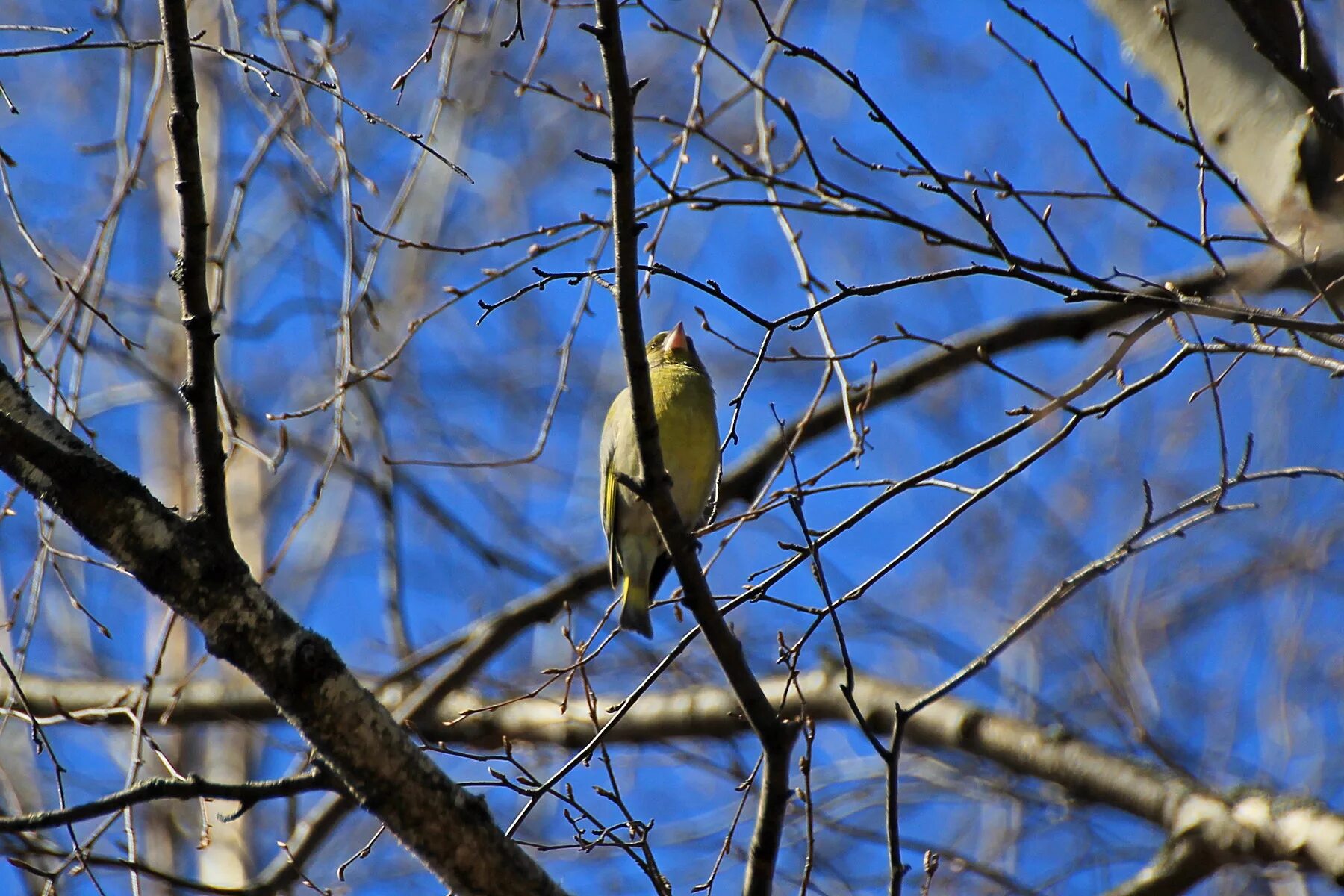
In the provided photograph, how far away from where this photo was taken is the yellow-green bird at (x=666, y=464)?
5.00m

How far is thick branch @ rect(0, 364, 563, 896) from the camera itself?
2391 millimetres

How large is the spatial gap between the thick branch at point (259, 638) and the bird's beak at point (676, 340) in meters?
3.20

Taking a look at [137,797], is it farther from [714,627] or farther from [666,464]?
[666,464]

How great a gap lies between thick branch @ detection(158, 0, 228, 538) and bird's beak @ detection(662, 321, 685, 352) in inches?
127

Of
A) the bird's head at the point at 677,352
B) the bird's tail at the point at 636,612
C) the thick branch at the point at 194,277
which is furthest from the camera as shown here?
the bird's head at the point at 677,352

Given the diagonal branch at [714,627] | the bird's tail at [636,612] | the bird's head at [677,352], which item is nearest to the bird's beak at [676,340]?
the bird's head at [677,352]

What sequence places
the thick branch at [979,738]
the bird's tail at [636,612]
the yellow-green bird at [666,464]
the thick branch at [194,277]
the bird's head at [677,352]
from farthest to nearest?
1. the bird's head at [677,352]
2. the yellow-green bird at [666,464]
3. the bird's tail at [636,612]
4. the thick branch at [979,738]
5. the thick branch at [194,277]

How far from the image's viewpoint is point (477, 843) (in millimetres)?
2553

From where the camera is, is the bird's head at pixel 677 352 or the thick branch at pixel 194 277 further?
the bird's head at pixel 677 352

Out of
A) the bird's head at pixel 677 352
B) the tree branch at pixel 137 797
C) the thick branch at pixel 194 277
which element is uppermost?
the bird's head at pixel 677 352

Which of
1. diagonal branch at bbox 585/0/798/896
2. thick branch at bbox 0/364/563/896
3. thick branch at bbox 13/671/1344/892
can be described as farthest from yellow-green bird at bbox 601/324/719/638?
thick branch at bbox 0/364/563/896

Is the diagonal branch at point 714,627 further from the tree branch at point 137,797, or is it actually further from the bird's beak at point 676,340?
the bird's beak at point 676,340

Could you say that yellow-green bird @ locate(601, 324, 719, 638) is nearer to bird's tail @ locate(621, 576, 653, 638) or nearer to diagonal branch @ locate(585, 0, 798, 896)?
bird's tail @ locate(621, 576, 653, 638)

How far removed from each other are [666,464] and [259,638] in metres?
2.68
